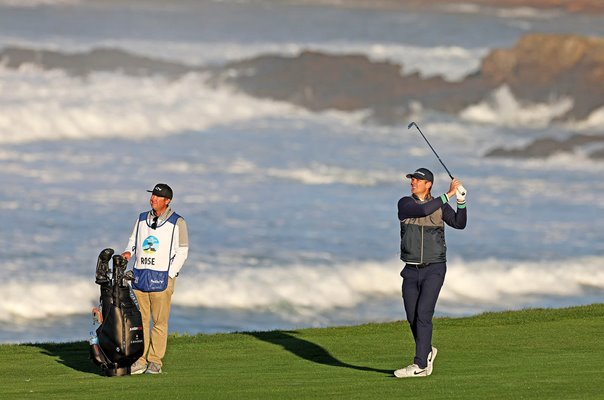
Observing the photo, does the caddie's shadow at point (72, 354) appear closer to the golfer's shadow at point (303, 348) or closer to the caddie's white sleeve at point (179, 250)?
the caddie's white sleeve at point (179, 250)

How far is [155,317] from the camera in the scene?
65.0ft

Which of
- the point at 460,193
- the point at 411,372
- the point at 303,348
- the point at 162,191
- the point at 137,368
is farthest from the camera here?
the point at 303,348

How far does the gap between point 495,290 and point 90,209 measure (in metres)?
58.5

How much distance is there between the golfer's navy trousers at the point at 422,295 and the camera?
18.6m

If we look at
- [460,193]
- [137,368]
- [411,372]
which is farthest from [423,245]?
[137,368]

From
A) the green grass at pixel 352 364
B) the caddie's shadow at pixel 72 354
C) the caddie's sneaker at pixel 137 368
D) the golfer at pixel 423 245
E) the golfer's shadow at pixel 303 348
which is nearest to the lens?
the green grass at pixel 352 364

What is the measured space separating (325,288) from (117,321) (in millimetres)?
139684

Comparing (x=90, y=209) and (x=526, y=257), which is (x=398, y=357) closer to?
(x=526, y=257)

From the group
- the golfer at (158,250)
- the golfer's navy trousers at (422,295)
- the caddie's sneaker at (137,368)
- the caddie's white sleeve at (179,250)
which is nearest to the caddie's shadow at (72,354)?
the caddie's sneaker at (137,368)

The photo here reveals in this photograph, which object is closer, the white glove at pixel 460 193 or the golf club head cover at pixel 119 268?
the white glove at pixel 460 193

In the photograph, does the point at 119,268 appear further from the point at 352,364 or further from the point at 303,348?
the point at 303,348

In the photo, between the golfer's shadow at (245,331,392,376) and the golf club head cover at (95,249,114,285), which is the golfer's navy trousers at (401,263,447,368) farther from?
the golf club head cover at (95,249,114,285)

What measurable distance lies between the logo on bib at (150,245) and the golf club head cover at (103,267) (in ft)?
1.37

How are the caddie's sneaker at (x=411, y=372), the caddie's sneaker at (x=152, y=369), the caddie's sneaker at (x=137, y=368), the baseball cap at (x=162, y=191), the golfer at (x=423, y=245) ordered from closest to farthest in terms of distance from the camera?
the golfer at (x=423, y=245) < the caddie's sneaker at (x=411, y=372) < the baseball cap at (x=162, y=191) < the caddie's sneaker at (x=137, y=368) < the caddie's sneaker at (x=152, y=369)
